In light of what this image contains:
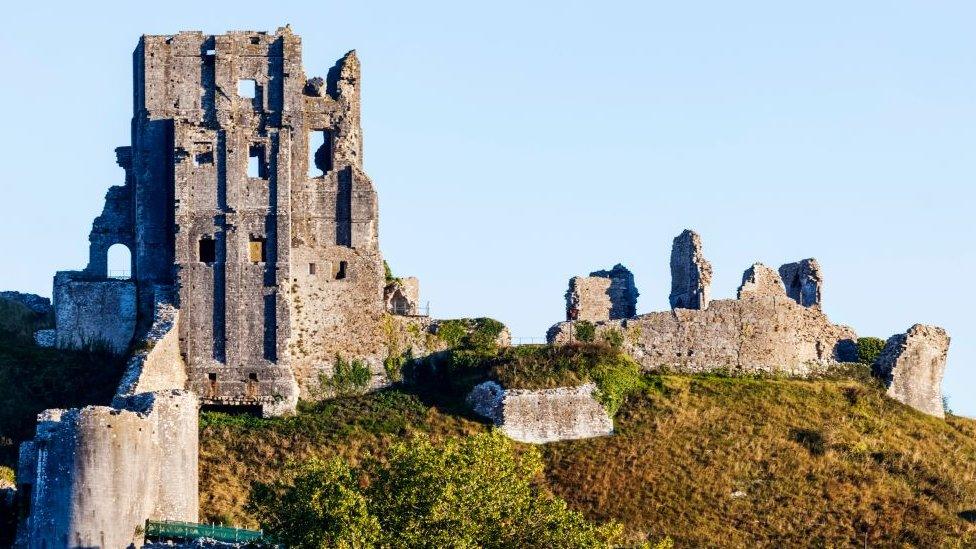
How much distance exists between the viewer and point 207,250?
70.8m

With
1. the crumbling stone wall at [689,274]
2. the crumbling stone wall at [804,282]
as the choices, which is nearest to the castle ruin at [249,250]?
the crumbling stone wall at [689,274]

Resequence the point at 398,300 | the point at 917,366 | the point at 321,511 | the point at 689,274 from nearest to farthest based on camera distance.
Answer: the point at 321,511
the point at 398,300
the point at 917,366
the point at 689,274

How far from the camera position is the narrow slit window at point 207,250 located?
70.6 meters

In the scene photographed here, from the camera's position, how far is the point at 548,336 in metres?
74.3

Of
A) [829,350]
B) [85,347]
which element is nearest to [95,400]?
[85,347]

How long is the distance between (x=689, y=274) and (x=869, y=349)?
18.9 ft

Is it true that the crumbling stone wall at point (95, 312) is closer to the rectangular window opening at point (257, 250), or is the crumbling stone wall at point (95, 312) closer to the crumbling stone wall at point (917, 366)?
the rectangular window opening at point (257, 250)

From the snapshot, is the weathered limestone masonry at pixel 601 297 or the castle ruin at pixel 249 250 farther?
the weathered limestone masonry at pixel 601 297

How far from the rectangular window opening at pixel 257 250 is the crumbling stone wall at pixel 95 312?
339 centimetres

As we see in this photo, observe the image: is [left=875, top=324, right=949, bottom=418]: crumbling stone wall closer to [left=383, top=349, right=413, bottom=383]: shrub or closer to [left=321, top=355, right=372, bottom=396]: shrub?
[left=383, top=349, right=413, bottom=383]: shrub

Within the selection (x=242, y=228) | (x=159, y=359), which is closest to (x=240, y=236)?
(x=242, y=228)

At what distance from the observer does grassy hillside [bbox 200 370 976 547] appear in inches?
2594

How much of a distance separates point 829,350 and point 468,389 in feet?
40.1

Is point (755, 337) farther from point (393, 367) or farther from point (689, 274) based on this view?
point (393, 367)
